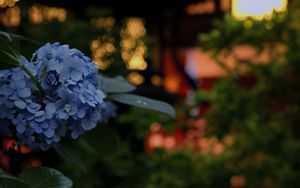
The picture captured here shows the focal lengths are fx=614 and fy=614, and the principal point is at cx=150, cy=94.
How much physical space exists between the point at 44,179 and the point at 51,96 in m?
0.15

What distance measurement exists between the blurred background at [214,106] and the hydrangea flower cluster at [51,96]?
142cm

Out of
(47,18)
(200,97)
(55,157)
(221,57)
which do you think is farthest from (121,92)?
(47,18)

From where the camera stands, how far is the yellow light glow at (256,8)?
110 inches

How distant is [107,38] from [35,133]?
7.55ft

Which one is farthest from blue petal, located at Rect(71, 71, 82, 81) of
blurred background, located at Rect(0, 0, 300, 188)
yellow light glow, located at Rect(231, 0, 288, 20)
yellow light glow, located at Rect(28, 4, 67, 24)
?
yellow light glow, located at Rect(28, 4, 67, 24)

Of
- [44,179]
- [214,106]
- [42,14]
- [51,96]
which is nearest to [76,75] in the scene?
[51,96]

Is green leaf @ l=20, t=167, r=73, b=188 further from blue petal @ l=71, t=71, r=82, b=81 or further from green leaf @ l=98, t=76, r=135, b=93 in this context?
green leaf @ l=98, t=76, r=135, b=93

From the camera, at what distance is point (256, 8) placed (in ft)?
9.38

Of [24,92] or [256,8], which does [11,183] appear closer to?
[24,92]

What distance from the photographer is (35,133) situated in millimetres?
1075

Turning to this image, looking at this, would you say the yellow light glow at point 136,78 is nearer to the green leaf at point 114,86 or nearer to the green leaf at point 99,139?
the green leaf at point 114,86

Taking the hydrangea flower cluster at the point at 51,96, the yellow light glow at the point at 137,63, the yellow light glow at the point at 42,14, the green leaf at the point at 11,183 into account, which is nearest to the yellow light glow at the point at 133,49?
the yellow light glow at the point at 137,63

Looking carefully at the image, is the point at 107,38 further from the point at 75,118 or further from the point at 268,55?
the point at 75,118

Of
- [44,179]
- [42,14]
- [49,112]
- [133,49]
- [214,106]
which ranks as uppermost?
[49,112]
